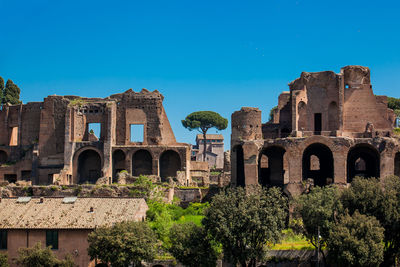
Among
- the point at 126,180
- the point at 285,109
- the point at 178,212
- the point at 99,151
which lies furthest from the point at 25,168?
the point at 285,109

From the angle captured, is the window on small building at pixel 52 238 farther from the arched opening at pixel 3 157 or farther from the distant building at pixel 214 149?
the distant building at pixel 214 149

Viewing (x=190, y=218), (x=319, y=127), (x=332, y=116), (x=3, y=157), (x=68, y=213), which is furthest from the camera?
(x=3, y=157)

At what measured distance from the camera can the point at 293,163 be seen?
159 feet

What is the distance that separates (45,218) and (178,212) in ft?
38.3

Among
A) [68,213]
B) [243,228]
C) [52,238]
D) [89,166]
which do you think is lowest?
[52,238]

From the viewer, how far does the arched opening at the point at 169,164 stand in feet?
198

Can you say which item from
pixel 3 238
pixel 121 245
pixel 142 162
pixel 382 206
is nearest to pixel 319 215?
pixel 382 206

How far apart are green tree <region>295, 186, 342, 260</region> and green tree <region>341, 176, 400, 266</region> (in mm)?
847

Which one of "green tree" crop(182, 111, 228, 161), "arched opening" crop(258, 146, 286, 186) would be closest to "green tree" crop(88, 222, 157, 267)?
"arched opening" crop(258, 146, 286, 186)

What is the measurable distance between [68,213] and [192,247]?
1001 centimetres

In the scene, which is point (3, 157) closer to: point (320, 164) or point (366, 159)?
point (320, 164)

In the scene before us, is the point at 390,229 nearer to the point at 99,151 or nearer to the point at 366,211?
the point at 366,211

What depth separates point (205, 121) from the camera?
98.0m

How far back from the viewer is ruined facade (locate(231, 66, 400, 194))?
50750mm
